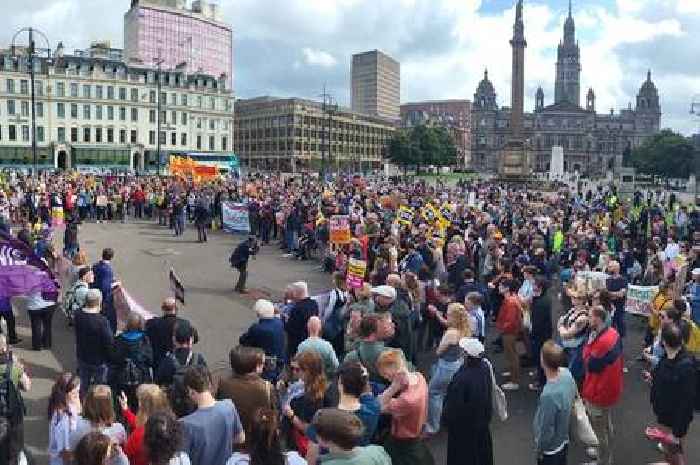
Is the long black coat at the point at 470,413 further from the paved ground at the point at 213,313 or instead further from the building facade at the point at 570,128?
the building facade at the point at 570,128

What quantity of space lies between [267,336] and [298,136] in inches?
4841

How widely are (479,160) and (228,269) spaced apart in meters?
178

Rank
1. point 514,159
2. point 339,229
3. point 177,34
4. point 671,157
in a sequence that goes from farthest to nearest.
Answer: point 177,34 < point 671,157 < point 514,159 < point 339,229

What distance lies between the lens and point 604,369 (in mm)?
7371

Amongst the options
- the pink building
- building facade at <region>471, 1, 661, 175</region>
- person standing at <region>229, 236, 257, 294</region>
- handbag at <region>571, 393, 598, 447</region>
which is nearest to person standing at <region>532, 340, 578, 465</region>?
handbag at <region>571, 393, 598, 447</region>

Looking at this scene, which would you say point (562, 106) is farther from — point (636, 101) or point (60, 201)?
point (60, 201)

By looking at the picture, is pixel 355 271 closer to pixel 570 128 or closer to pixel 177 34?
pixel 177 34

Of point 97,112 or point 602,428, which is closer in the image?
point 602,428

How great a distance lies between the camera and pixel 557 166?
99562 millimetres

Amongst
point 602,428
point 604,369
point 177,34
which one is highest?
point 177,34

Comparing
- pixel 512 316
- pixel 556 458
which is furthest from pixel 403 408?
pixel 512 316

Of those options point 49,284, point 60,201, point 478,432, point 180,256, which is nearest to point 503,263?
point 478,432

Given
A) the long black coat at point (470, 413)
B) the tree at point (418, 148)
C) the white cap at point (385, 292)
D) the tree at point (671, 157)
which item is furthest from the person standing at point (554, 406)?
the tree at point (418, 148)

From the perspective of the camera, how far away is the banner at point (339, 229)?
20391 millimetres
